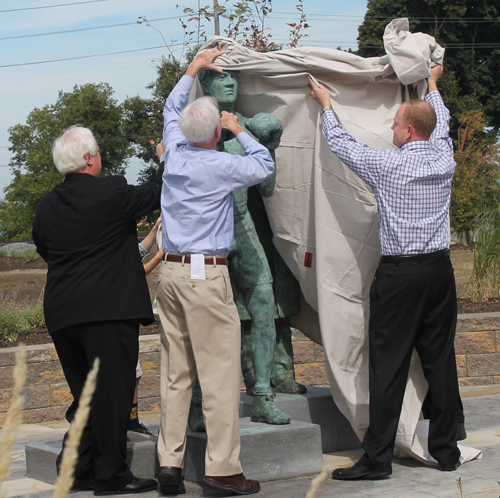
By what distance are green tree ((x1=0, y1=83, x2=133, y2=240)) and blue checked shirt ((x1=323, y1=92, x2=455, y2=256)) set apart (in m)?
43.6

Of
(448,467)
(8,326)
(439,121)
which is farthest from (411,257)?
(8,326)

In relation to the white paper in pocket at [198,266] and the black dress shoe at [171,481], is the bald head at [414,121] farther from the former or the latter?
the black dress shoe at [171,481]

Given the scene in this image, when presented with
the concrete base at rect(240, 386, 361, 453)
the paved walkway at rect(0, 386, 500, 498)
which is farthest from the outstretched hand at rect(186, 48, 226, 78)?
the paved walkway at rect(0, 386, 500, 498)

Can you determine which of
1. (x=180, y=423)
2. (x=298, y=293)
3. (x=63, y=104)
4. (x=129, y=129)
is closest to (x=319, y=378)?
(x=298, y=293)

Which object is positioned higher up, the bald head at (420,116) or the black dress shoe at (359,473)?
the bald head at (420,116)

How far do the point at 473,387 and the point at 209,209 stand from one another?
418cm

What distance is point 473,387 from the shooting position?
6555mm

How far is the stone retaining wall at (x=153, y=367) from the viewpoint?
5641 millimetres

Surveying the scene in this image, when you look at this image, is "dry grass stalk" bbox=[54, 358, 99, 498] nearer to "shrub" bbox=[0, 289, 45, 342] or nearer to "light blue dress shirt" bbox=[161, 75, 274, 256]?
"light blue dress shirt" bbox=[161, 75, 274, 256]

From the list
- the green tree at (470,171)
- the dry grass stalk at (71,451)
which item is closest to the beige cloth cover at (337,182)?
the dry grass stalk at (71,451)

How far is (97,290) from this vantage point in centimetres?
339

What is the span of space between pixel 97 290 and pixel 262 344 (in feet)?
3.20

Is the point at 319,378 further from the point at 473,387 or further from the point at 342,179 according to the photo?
the point at 342,179

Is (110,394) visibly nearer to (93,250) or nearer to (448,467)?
(93,250)
